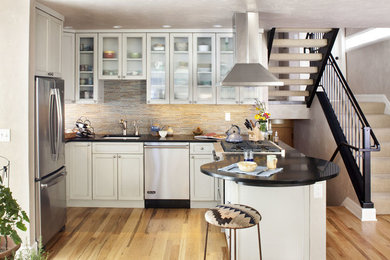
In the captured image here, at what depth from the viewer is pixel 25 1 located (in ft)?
10.8

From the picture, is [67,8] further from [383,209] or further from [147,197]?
[383,209]

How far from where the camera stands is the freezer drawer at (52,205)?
348 centimetres

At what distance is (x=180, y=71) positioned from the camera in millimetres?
5211

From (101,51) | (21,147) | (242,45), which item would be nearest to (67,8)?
(101,51)

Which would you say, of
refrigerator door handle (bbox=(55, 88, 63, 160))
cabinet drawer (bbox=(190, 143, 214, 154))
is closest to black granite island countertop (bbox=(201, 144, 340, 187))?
cabinet drawer (bbox=(190, 143, 214, 154))

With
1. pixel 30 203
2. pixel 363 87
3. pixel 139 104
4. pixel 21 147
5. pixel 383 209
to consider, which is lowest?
pixel 383 209

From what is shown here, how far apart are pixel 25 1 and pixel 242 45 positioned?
2377 mm

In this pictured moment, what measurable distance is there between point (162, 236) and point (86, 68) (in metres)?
2.79

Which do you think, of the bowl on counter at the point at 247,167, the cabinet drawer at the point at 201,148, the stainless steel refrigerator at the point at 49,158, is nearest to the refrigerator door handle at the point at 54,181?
the stainless steel refrigerator at the point at 49,158

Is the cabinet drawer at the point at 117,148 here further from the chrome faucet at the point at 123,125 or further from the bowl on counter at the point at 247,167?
the bowl on counter at the point at 247,167

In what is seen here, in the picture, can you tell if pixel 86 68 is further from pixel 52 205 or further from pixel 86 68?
pixel 52 205

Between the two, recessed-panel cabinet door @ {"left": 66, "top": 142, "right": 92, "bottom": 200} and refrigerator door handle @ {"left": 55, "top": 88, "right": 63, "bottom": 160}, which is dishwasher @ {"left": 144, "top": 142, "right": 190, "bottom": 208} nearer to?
recessed-panel cabinet door @ {"left": 66, "top": 142, "right": 92, "bottom": 200}

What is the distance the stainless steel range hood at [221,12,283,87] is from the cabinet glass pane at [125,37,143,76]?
64.2 inches

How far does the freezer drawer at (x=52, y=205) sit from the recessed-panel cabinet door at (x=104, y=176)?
916 mm
